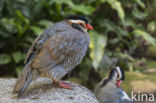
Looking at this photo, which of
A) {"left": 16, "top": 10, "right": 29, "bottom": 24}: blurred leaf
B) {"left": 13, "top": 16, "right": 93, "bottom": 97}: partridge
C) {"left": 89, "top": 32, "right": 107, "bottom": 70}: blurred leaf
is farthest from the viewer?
{"left": 16, "top": 10, "right": 29, "bottom": 24}: blurred leaf

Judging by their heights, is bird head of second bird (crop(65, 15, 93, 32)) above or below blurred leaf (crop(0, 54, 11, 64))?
above

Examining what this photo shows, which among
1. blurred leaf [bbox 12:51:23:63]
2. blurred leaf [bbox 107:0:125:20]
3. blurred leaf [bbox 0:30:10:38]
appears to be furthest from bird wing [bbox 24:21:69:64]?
blurred leaf [bbox 107:0:125:20]

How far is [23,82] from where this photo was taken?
3.32 meters

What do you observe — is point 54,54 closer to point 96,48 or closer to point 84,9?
point 96,48

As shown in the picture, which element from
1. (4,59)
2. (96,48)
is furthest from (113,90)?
(4,59)

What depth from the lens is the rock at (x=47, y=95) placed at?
11.1 ft

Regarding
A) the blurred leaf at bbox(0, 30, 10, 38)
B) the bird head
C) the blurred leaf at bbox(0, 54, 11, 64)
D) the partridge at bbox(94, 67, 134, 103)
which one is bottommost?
the blurred leaf at bbox(0, 54, 11, 64)

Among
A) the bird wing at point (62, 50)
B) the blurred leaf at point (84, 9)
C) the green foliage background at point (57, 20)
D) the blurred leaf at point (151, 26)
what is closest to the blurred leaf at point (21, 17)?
the green foliage background at point (57, 20)

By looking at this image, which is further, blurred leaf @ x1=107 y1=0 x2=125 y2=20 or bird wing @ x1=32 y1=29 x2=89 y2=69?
blurred leaf @ x1=107 y1=0 x2=125 y2=20

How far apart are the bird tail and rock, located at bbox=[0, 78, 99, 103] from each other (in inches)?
4.4

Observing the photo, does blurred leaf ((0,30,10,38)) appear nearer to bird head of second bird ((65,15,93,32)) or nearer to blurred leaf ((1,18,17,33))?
blurred leaf ((1,18,17,33))

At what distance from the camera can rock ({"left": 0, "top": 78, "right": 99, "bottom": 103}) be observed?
337 centimetres

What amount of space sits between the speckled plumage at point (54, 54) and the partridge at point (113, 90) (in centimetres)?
67

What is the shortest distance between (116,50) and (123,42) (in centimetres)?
46
